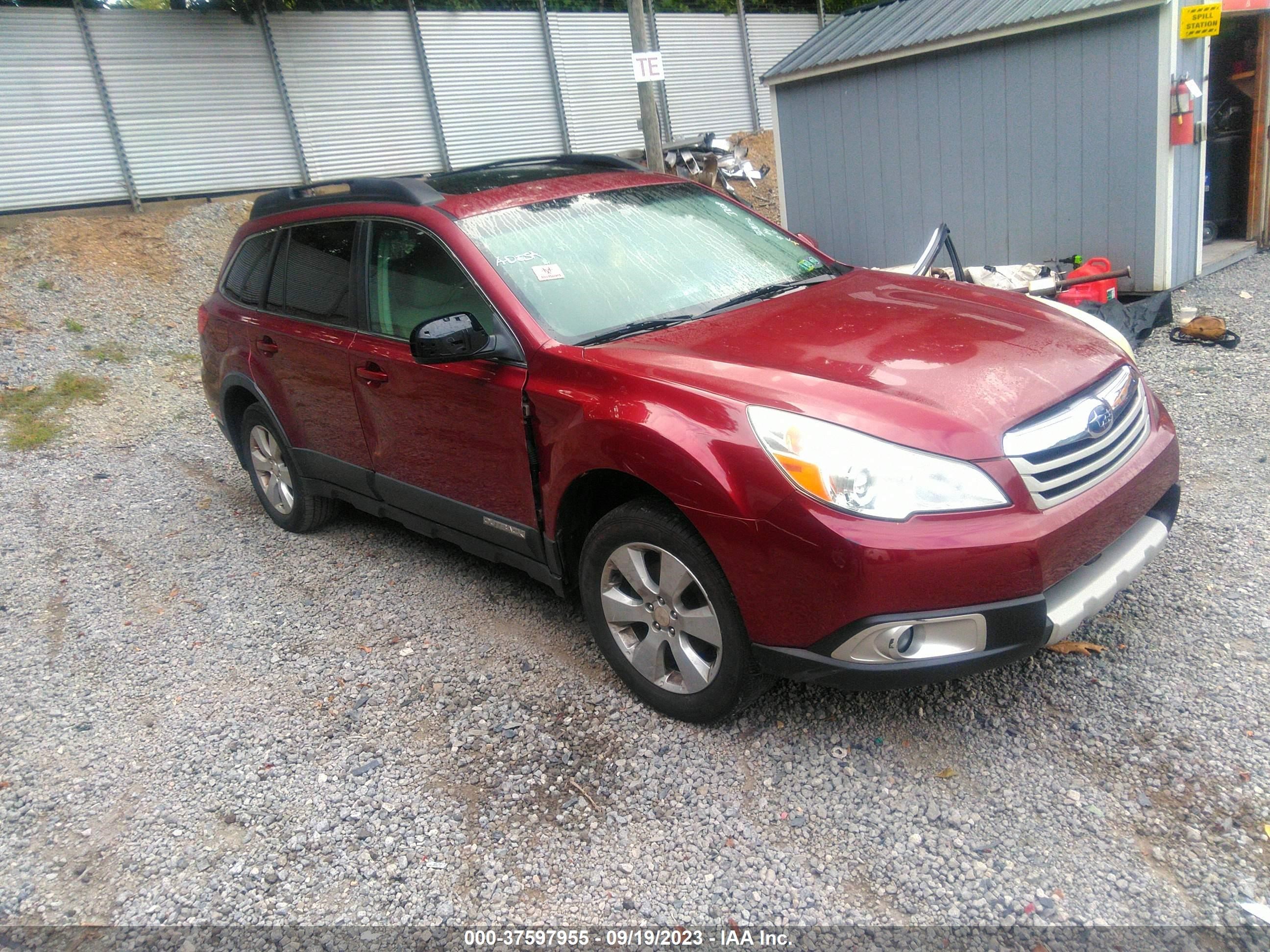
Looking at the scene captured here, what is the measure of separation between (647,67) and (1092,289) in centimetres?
410

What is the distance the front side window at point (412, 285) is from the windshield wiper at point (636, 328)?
0.42 m

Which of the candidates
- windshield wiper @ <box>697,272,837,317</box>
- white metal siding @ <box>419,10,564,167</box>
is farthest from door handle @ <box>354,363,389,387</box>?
white metal siding @ <box>419,10,564,167</box>

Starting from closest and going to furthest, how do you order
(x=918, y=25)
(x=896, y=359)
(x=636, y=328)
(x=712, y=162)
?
(x=896, y=359) < (x=636, y=328) < (x=918, y=25) < (x=712, y=162)

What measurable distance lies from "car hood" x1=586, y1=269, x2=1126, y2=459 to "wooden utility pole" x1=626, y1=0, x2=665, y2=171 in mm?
5284

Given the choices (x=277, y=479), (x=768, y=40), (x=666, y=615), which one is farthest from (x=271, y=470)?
(x=768, y=40)

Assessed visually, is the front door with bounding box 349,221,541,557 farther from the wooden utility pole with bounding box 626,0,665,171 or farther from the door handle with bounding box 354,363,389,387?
the wooden utility pole with bounding box 626,0,665,171

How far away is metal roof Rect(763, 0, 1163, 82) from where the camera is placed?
767 centimetres

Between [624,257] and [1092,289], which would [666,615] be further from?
[1092,289]

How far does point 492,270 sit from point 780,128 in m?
7.85

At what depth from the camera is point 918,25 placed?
8.94m

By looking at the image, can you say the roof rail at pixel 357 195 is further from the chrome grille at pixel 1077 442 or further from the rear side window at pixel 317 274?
the chrome grille at pixel 1077 442

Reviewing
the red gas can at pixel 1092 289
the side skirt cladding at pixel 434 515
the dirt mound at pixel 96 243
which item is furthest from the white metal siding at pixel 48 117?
the red gas can at pixel 1092 289

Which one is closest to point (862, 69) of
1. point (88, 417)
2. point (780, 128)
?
point (780, 128)

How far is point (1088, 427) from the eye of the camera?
2.79 meters
